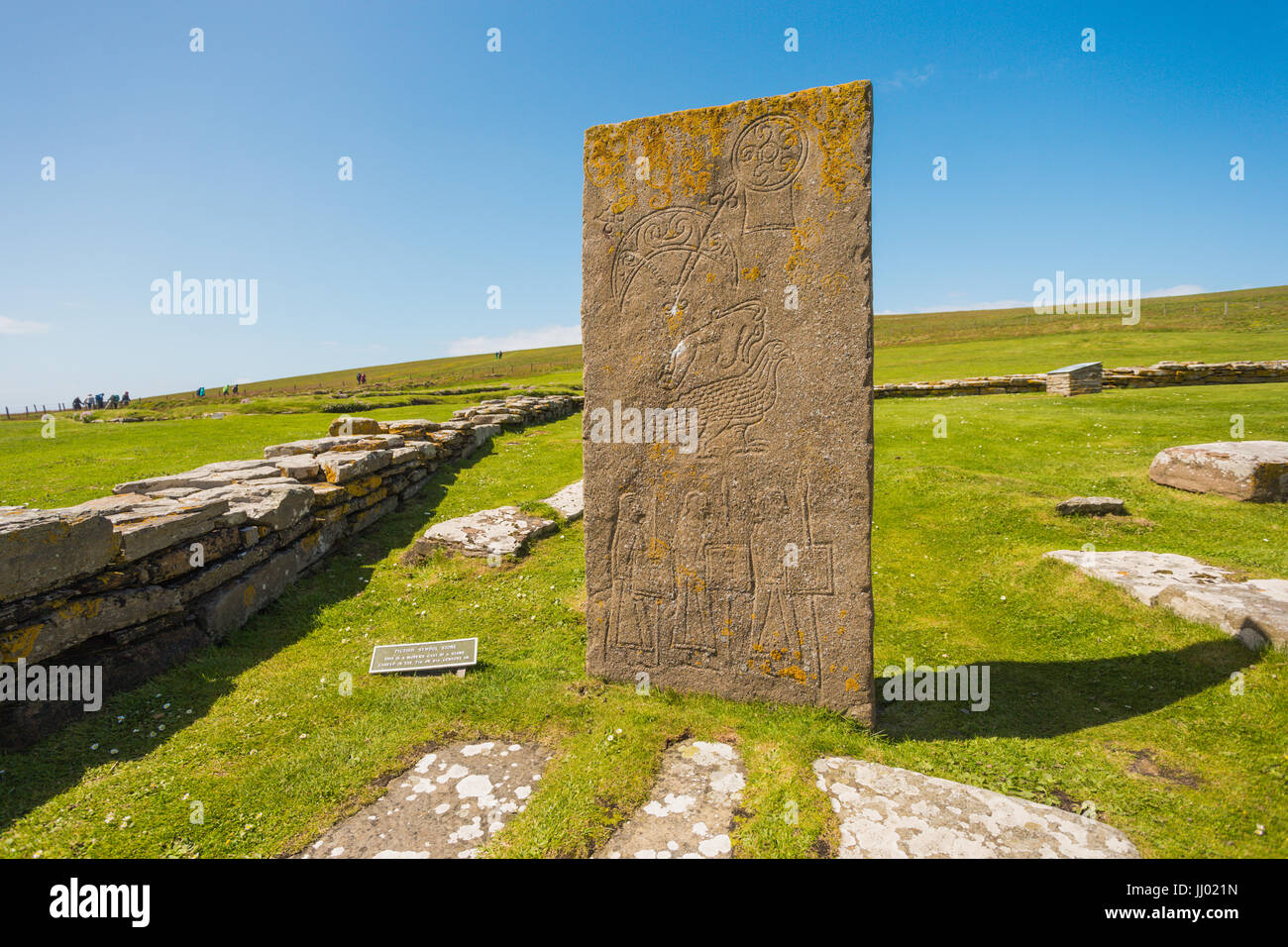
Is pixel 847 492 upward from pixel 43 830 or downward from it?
upward

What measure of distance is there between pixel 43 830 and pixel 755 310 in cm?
536

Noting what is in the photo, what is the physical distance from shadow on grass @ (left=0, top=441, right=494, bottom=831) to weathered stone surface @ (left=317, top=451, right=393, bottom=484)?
1.09 m

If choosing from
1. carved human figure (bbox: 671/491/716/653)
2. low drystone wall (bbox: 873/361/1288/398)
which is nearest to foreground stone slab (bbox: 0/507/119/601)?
carved human figure (bbox: 671/491/716/653)

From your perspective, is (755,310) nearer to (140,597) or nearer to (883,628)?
(883,628)

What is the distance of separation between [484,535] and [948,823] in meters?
6.46

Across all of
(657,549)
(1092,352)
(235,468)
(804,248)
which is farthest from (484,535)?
(1092,352)

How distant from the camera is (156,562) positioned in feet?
17.1

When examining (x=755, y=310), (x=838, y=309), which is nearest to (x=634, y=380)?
(x=755, y=310)

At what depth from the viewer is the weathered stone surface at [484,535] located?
813 centimetres

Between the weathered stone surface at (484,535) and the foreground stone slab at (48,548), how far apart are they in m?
3.55

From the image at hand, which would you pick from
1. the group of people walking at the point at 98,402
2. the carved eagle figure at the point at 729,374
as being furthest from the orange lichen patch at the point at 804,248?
the group of people walking at the point at 98,402

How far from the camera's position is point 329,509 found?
8109 millimetres

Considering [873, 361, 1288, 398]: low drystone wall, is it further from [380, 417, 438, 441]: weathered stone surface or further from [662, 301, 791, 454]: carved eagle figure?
[662, 301, 791, 454]: carved eagle figure

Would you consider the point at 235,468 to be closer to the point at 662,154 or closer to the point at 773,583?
the point at 662,154
